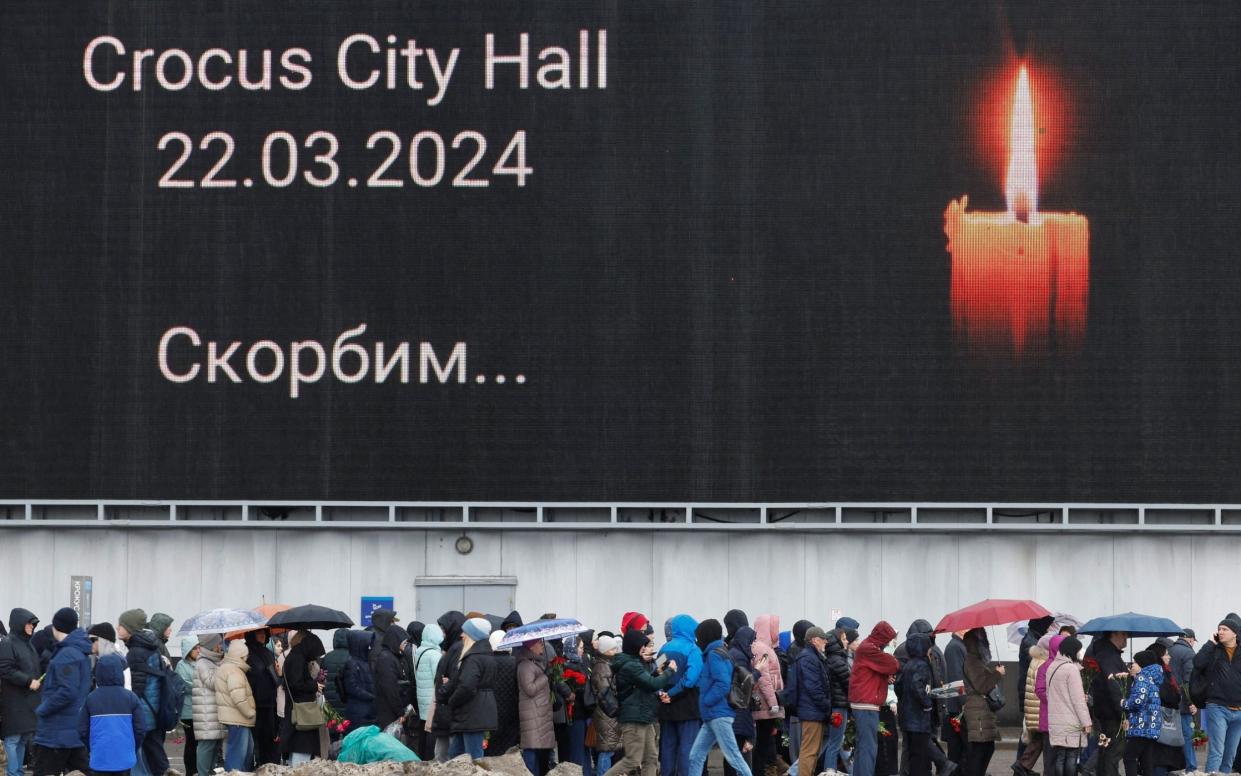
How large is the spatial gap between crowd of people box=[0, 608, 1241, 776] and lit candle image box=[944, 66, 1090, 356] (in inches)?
220

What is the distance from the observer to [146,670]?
650 inches

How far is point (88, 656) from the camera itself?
1598 centimetres

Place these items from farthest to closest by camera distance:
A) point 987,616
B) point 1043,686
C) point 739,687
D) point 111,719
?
1. point 987,616
2. point 1043,686
3. point 739,687
4. point 111,719

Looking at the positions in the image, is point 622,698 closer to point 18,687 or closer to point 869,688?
point 869,688

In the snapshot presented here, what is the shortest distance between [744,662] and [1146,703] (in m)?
3.34

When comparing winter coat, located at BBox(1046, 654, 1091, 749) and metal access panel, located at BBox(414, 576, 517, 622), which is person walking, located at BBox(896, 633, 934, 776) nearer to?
winter coat, located at BBox(1046, 654, 1091, 749)

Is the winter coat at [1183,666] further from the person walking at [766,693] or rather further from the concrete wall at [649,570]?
the concrete wall at [649,570]

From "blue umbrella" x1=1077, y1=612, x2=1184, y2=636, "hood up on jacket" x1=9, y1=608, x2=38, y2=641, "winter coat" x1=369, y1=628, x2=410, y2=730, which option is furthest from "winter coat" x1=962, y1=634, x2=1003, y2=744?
"hood up on jacket" x1=9, y1=608, x2=38, y2=641

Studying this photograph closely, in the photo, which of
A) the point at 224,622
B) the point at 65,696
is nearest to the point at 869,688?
the point at 224,622

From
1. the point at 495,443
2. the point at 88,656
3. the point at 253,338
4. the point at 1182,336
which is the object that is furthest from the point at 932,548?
the point at 88,656

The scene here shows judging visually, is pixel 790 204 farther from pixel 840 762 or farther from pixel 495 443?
pixel 840 762

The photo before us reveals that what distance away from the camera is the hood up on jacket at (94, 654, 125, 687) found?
15.2 metres

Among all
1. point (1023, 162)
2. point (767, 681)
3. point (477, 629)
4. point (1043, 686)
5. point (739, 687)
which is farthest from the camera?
point (1023, 162)

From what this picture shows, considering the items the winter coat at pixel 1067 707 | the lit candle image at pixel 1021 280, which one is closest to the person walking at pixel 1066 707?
the winter coat at pixel 1067 707
